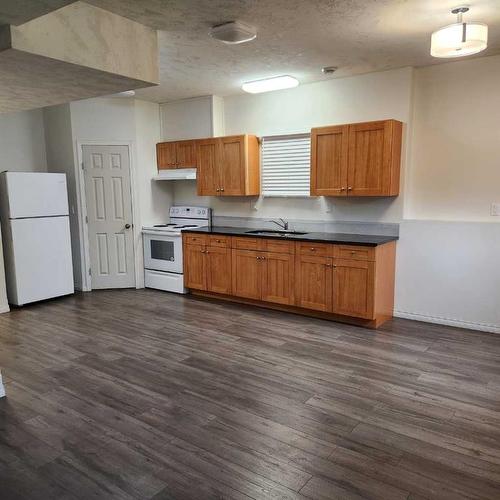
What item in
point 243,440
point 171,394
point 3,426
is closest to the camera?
point 243,440

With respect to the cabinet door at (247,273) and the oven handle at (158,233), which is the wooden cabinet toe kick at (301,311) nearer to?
the cabinet door at (247,273)

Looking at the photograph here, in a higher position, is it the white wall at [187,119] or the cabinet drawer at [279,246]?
the white wall at [187,119]

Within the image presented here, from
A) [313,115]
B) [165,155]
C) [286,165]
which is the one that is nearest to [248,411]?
[286,165]

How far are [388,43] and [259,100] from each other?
2.09 meters

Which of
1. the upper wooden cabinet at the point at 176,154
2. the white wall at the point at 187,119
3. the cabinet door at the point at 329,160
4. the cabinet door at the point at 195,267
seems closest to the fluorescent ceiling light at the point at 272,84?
the cabinet door at the point at 329,160

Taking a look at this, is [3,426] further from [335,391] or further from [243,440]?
[335,391]

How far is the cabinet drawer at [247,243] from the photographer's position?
4.80 metres

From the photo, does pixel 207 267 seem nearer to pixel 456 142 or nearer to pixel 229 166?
pixel 229 166

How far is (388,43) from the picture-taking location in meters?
3.49

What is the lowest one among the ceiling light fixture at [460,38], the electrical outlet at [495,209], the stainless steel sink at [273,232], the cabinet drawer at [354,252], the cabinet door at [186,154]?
the cabinet drawer at [354,252]

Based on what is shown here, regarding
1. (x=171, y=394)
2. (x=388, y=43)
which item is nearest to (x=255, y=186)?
(x=388, y=43)

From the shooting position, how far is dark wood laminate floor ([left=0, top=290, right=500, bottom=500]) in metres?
2.03

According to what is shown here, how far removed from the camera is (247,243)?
4898mm

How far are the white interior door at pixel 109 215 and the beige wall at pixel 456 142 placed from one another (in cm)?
371
